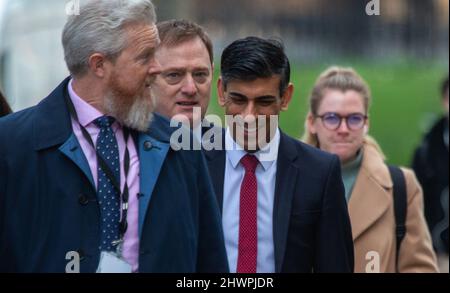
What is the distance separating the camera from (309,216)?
5.18 metres

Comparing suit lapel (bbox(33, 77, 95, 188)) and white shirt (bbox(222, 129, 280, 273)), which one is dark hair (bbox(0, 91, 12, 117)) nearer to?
white shirt (bbox(222, 129, 280, 273))

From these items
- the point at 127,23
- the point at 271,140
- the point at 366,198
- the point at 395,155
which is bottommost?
the point at 395,155

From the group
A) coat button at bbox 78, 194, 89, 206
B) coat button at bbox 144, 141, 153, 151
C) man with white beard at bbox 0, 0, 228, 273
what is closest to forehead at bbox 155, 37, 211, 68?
man with white beard at bbox 0, 0, 228, 273

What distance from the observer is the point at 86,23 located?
4602 mm

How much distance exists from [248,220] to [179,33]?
136 centimetres

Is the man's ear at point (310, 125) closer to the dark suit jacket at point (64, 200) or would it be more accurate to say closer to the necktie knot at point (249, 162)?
the necktie knot at point (249, 162)

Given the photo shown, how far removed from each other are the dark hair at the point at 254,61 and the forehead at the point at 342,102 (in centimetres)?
148

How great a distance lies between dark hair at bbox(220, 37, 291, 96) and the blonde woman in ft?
3.99

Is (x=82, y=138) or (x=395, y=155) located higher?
(x=82, y=138)

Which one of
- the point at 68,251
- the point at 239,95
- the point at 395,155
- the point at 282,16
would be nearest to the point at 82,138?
the point at 68,251

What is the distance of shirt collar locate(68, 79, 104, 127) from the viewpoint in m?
4.55

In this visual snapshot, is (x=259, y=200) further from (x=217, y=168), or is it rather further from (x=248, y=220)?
(x=217, y=168)

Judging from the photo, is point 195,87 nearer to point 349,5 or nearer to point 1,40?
point 349,5

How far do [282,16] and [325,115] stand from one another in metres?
7.14
